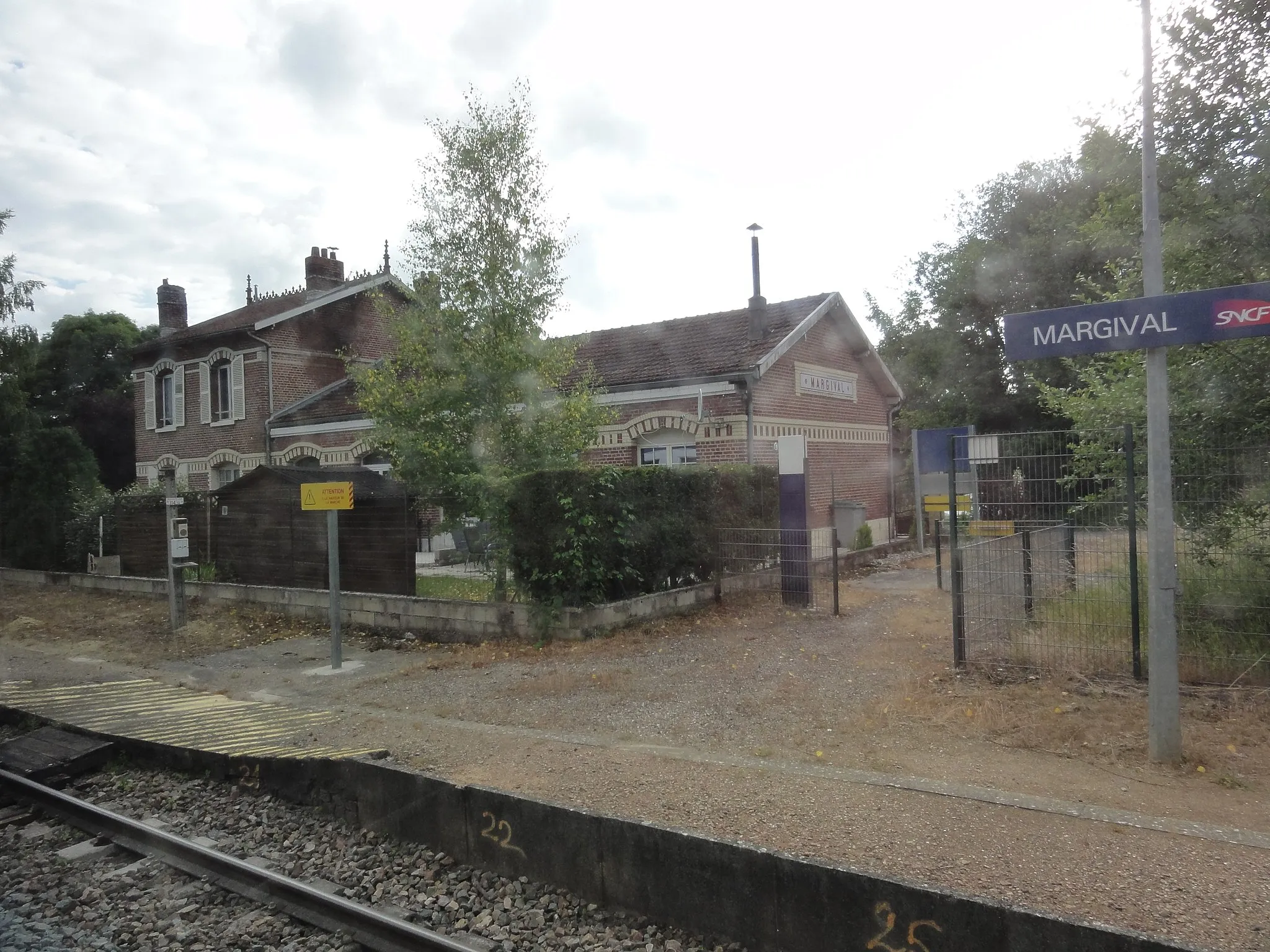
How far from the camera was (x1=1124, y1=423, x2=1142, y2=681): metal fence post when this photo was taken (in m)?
7.40

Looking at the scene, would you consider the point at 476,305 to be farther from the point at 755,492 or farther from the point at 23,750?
the point at 23,750

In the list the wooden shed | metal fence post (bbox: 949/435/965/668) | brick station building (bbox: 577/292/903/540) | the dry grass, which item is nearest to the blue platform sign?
Answer: metal fence post (bbox: 949/435/965/668)

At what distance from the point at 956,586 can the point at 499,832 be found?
481 centimetres

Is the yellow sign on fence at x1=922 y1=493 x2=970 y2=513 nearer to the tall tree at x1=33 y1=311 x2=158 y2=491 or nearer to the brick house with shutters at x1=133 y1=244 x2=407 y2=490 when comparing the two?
the brick house with shutters at x1=133 y1=244 x2=407 y2=490

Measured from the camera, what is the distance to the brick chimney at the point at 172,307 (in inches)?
1334

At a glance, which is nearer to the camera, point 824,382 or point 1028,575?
point 1028,575

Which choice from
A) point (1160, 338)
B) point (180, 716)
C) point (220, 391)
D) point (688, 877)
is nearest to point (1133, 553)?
point (1160, 338)

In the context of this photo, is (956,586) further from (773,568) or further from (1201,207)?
(773,568)

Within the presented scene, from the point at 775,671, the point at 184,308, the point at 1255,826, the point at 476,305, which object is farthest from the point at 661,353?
the point at 184,308

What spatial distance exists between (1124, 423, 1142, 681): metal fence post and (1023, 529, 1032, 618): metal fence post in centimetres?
93

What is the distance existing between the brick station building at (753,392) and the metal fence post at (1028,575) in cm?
904

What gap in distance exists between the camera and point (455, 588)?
12.5 m

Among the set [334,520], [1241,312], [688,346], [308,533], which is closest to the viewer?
[1241,312]

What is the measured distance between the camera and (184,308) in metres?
34.2
